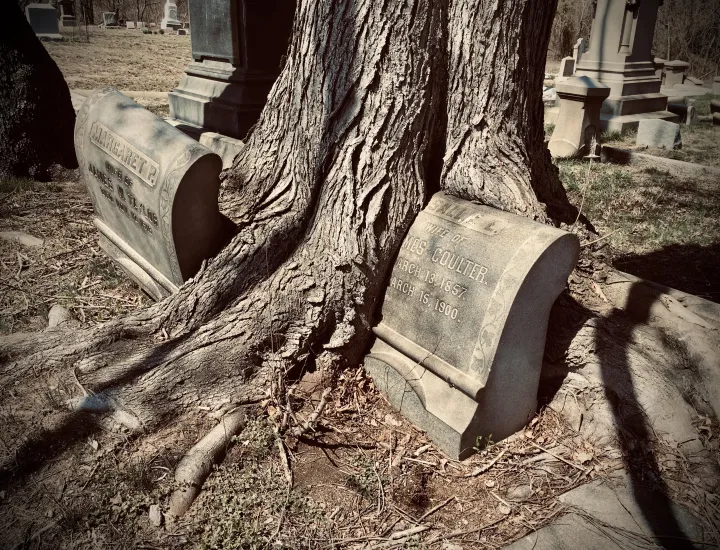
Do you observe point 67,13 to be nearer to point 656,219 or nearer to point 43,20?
point 43,20

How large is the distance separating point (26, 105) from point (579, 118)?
25.1 ft

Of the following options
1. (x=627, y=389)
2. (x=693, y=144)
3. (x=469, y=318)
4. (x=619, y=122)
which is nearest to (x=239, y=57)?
(x=469, y=318)

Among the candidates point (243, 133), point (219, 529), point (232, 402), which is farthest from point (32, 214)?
point (219, 529)

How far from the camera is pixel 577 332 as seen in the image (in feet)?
10.4

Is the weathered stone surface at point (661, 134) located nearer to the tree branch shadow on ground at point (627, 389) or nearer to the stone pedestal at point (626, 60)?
the stone pedestal at point (626, 60)

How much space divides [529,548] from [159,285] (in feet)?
9.32

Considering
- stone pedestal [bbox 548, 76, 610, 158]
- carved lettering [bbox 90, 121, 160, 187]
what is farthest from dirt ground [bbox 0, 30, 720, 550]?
stone pedestal [bbox 548, 76, 610, 158]

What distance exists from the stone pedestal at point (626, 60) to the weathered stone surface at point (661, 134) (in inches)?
46.5

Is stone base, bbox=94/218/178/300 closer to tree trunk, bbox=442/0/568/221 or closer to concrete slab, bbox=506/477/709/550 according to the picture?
tree trunk, bbox=442/0/568/221

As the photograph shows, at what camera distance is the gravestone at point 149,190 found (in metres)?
3.19

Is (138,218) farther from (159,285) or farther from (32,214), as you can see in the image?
(32,214)

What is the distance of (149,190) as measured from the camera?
3387mm

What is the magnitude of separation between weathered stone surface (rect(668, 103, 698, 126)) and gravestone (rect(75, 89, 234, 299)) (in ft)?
39.3

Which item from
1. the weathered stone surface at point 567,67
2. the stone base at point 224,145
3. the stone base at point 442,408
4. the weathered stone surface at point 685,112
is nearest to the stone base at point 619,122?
the weathered stone surface at point 685,112
